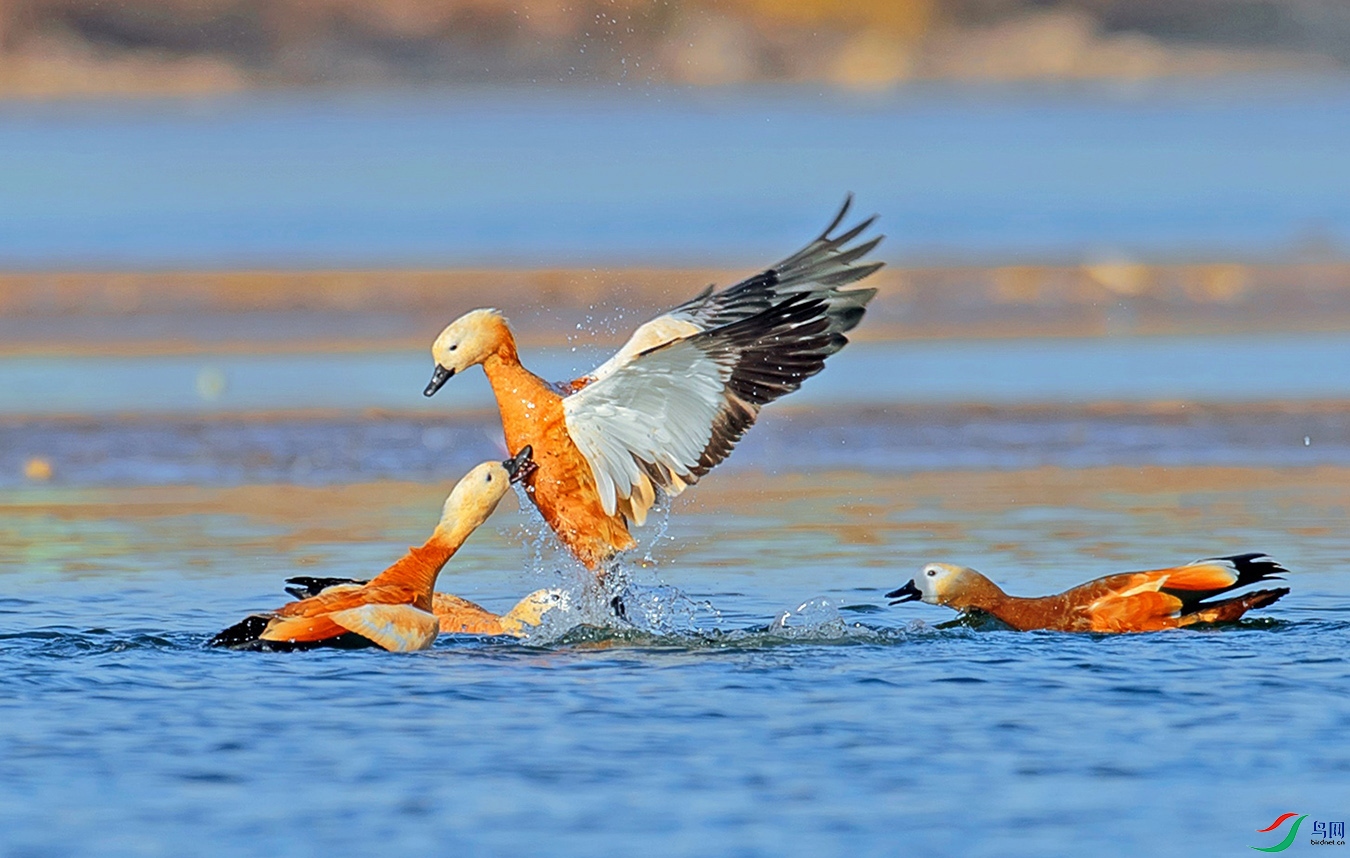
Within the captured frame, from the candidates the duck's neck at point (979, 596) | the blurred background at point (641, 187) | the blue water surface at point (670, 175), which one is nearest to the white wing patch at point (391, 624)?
the duck's neck at point (979, 596)

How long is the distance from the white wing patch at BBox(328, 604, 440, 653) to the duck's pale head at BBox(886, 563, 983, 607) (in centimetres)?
183

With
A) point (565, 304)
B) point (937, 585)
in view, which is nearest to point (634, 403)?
point (937, 585)

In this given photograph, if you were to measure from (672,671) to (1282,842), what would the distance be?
250 centimetres

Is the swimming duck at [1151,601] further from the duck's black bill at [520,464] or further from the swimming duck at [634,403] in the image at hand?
the duck's black bill at [520,464]

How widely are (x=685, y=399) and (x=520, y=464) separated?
2.21ft

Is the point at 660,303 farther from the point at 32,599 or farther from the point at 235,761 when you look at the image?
the point at 235,761

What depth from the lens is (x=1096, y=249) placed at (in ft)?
79.2

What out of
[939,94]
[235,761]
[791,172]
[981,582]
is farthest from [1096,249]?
[939,94]

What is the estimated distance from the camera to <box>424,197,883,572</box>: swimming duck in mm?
8867

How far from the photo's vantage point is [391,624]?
8.27 m

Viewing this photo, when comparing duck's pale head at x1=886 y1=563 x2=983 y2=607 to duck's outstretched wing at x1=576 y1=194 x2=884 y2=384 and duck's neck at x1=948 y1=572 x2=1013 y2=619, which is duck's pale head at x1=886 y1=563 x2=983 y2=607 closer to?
duck's neck at x1=948 y1=572 x2=1013 y2=619

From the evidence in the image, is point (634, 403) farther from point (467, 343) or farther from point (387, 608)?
point (387, 608)

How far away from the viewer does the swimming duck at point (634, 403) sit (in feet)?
29.1

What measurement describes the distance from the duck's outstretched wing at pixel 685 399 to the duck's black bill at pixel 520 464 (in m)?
0.18
